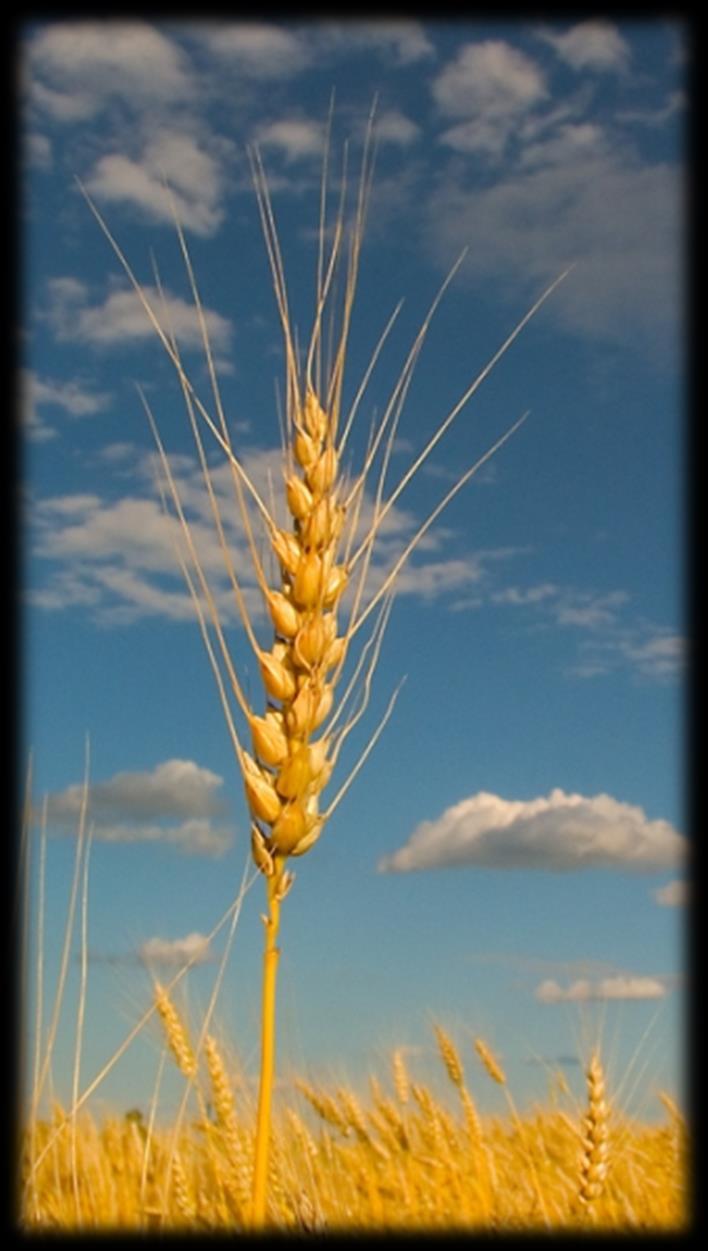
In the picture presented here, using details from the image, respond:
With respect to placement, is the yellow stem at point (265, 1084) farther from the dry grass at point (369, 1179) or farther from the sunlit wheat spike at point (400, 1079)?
the sunlit wheat spike at point (400, 1079)

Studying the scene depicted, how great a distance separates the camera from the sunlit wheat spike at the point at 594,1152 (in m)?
2.88

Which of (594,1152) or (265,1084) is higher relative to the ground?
(265,1084)

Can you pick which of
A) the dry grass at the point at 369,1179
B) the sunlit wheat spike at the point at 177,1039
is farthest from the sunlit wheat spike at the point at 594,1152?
the sunlit wheat spike at the point at 177,1039

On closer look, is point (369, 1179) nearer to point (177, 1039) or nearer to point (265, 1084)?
point (177, 1039)

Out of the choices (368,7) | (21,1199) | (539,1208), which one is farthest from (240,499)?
(539,1208)

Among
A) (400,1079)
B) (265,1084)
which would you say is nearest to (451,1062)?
(400,1079)

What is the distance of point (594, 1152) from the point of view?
115 inches

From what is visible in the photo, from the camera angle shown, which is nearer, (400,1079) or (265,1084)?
(265,1084)

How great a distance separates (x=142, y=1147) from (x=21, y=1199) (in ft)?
5.46

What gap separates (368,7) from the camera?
2137 millimetres

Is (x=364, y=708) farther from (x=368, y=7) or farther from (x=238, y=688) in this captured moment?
(x=368, y=7)

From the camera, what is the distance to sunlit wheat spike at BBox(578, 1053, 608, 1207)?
2.88 meters

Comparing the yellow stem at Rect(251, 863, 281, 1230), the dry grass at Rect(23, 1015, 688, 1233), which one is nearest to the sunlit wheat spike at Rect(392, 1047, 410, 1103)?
the dry grass at Rect(23, 1015, 688, 1233)

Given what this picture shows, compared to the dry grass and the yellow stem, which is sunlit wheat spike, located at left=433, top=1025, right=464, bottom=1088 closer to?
the dry grass
